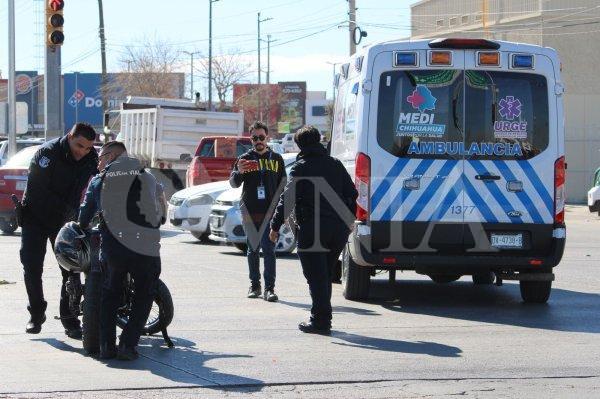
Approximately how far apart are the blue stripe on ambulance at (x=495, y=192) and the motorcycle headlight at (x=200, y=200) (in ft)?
27.6

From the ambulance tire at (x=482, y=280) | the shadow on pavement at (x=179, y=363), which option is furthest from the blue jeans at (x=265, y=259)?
the ambulance tire at (x=482, y=280)

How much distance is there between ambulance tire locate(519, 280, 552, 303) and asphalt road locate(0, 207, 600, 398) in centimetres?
12

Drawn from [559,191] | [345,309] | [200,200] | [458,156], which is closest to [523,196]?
[559,191]

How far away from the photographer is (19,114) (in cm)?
3822

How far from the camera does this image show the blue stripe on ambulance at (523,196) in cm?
1209

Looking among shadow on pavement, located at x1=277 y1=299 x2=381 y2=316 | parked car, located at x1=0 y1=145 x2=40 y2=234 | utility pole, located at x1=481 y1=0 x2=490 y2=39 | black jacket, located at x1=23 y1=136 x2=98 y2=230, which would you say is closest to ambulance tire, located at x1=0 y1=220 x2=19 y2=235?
parked car, located at x1=0 y1=145 x2=40 y2=234

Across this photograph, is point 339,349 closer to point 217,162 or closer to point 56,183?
point 56,183

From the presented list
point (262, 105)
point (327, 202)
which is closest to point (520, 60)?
point (327, 202)

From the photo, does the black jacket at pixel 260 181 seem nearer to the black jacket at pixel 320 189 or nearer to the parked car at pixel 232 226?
the black jacket at pixel 320 189

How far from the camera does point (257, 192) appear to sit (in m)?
13.0

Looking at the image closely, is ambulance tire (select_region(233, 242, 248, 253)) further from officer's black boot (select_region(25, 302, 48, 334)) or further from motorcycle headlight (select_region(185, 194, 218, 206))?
officer's black boot (select_region(25, 302, 48, 334))

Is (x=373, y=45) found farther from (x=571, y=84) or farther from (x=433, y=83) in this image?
(x=571, y=84)

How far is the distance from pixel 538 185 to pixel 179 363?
4.73 m

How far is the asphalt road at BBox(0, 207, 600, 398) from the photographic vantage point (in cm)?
808
